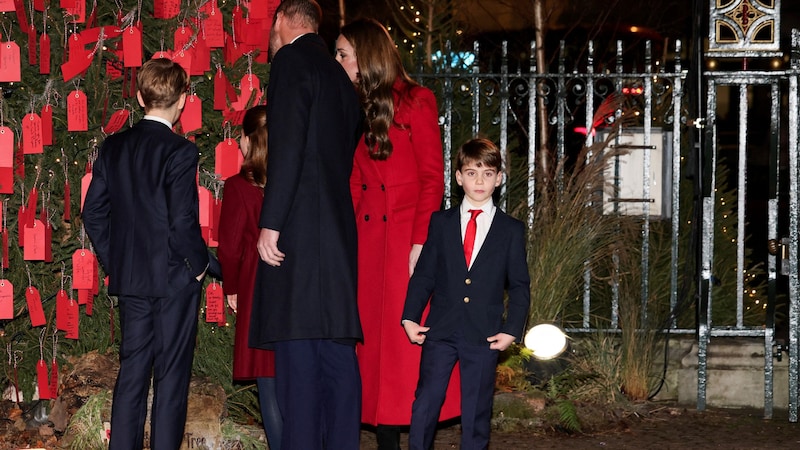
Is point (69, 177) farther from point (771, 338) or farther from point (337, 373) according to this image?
point (771, 338)

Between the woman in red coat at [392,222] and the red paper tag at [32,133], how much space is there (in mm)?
1611

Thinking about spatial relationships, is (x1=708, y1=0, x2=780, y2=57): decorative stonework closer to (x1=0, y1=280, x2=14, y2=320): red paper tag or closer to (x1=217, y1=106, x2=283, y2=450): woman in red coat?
(x1=217, y1=106, x2=283, y2=450): woman in red coat

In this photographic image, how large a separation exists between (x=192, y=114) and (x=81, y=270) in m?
0.92

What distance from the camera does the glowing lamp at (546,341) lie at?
22.1ft

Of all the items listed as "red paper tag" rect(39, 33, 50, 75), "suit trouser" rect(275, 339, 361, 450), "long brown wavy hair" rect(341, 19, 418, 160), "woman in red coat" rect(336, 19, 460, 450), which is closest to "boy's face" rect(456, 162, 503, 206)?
"woman in red coat" rect(336, 19, 460, 450)

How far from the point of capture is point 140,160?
181 inches

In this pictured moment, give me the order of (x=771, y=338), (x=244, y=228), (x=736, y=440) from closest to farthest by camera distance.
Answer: (x=244, y=228), (x=736, y=440), (x=771, y=338)

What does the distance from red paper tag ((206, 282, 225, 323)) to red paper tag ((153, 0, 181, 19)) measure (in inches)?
52.5

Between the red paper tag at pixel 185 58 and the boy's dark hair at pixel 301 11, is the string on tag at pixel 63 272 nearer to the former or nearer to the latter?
the red paper tag at pixel 185 58

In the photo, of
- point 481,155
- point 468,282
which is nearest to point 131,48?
point 481,155

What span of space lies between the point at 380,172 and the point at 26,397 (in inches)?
94.3

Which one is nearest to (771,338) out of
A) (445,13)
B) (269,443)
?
(269,443)

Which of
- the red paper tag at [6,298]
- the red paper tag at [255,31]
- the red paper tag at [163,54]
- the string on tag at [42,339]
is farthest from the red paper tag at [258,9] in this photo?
the string on tag at [42,339]

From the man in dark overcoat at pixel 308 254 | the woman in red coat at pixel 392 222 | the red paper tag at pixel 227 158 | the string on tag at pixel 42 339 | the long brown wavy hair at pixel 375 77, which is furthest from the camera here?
the string on tag at pixel 42 339
